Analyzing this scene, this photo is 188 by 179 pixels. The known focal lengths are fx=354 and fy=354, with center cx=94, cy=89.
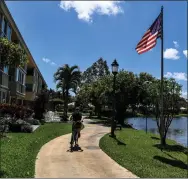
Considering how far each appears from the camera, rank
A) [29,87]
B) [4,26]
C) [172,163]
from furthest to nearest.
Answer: [29,87] < [4,26] < [172,163]

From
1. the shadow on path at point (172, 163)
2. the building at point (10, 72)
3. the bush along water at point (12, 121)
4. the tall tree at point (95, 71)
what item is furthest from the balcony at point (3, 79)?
the tall tree at point (95, 71)

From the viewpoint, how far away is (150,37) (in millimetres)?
17188

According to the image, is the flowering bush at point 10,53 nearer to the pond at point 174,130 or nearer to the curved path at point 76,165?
the curved path at point 76,165

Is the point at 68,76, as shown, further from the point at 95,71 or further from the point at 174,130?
the point at 95,71

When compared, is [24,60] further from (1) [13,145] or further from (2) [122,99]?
(2) [122,99]

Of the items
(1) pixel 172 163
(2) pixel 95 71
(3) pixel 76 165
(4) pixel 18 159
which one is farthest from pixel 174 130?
(2) pixel 95 71

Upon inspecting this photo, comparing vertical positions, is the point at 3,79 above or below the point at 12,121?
above

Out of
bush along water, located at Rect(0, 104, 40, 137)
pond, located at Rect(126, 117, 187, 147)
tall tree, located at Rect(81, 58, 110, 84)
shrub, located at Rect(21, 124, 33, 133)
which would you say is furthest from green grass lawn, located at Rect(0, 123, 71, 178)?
tall tree, located at Rect(81, 58, 110, 84)

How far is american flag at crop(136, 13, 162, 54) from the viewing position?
16.8 m

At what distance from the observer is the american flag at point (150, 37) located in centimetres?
1685

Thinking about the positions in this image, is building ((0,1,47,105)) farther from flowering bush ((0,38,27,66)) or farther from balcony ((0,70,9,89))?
flowering bush ((0,38,27,66))

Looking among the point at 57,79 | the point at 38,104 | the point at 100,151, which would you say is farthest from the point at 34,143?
the point at 57,79

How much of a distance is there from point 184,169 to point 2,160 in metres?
6.11

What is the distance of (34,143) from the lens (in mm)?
14000
